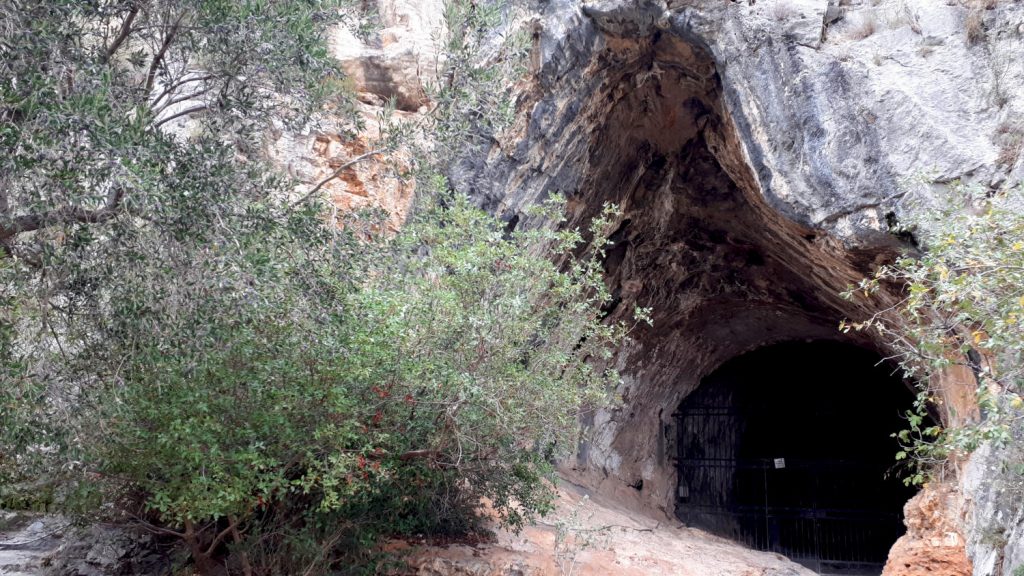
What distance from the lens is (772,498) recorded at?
14672mm

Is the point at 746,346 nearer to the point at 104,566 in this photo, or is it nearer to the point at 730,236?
the point at 730,236

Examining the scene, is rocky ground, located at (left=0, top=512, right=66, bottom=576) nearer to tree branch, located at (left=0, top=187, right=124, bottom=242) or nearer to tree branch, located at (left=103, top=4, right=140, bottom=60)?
tree branch, located at (left=0, top=187, right=124, bottom=242)

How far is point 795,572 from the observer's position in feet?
28.1

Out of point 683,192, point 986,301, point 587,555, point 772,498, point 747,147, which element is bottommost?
point 587,555

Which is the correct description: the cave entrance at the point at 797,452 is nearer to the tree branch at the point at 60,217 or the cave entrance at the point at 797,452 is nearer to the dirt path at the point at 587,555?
the dirt path at the point at 587,555

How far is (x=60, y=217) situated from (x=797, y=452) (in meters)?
14.2

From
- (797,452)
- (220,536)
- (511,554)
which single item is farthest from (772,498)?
(220,536)

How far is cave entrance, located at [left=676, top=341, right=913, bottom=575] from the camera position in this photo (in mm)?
13836

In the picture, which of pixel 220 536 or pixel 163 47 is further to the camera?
pixel 220 536

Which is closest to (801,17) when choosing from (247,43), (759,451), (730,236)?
(730,236)

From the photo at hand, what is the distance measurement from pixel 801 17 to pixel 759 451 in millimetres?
10093

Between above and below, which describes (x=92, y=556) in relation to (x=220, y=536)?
below

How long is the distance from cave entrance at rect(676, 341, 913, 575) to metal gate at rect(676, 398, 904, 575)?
2 cm

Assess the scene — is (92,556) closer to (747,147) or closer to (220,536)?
(220,536)
